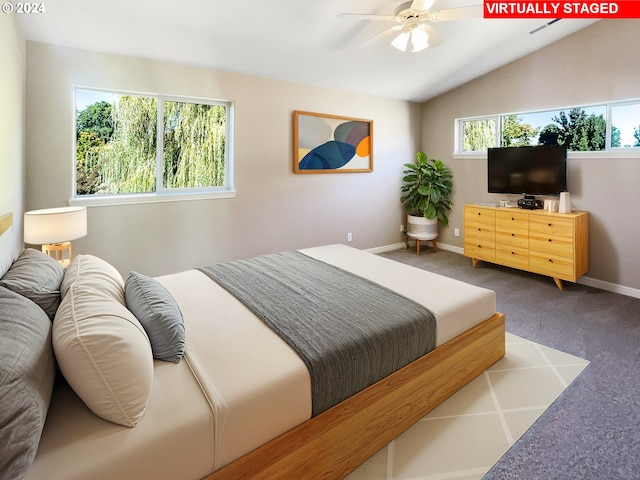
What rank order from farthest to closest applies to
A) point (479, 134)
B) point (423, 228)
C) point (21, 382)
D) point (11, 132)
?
point (423, 228) → point (479, 134) → point (11, 132) → point (21, 382)

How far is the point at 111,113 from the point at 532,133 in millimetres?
4835

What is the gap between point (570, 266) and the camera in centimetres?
378

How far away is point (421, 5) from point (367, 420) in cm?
273

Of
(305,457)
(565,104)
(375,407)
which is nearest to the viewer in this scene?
(305,457)

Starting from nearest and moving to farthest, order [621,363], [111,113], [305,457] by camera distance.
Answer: [305,457]
[621,363]
[111,113]

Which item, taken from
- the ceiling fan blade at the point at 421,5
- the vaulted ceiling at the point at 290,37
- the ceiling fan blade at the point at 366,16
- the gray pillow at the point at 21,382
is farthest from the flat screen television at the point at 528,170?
the gray pillow at the point at 21,382

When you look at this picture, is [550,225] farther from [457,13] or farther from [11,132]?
[11,132]

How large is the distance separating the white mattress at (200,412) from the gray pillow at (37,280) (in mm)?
406

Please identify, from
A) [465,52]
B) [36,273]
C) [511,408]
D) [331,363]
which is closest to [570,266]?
[511,408]

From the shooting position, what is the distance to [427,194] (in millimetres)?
5391

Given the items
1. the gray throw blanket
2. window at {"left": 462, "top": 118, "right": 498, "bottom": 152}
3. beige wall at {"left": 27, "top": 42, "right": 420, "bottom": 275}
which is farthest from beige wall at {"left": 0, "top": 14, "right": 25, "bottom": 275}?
window at {"left": 462, "top": 118, "right": 498, "bottom": 152}

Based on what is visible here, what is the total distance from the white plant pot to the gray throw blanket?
3236mm

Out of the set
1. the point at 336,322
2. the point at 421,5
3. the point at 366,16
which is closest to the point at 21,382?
the point at 336,322

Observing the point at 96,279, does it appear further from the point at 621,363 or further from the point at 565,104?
the point at 565,104
